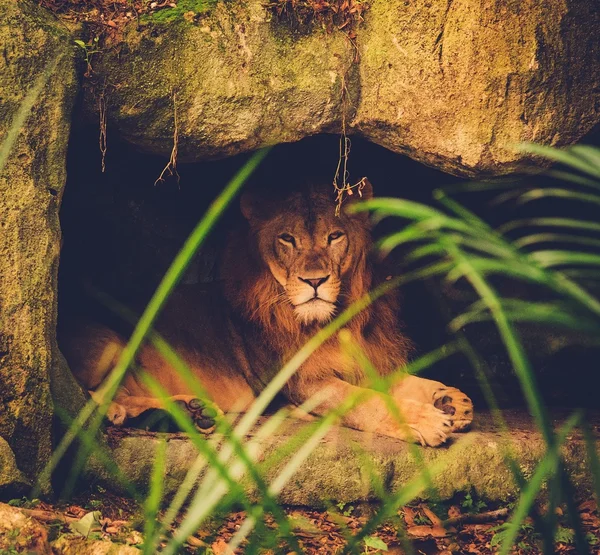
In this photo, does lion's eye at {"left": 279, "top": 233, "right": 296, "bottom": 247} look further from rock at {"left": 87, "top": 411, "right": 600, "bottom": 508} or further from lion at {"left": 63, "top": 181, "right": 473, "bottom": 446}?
rock at {"left": 87, "top": 411, "right": 600, "bottom": 508}

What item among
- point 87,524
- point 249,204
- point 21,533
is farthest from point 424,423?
point 21,533

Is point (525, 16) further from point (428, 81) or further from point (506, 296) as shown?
point (506, 296)

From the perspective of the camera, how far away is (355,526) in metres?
4.78

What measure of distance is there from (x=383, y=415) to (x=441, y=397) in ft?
1.35

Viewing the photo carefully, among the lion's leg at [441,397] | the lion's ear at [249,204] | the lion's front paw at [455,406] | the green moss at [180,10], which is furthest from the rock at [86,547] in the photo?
the lion's ear at [249,204]

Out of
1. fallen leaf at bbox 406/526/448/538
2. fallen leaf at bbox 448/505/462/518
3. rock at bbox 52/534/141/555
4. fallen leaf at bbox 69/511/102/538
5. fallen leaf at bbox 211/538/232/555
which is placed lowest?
fallen leaf at bbox 211/538/232/555

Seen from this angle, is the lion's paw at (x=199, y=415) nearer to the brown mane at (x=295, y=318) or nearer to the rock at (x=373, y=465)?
the rock at (x=373, y=465)

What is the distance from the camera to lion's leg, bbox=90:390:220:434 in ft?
16.5

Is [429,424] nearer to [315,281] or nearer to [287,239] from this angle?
[315,281]

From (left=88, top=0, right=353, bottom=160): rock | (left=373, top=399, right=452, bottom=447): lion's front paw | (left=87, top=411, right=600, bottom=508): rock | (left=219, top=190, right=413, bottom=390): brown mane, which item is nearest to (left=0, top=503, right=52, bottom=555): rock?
(left=87, top=411, right=600, bottom=508): rock

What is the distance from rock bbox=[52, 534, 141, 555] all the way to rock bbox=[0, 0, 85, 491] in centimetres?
66

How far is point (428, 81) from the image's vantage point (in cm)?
471

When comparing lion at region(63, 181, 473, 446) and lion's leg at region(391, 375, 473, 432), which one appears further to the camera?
lion at region(63, 181, 473, 446)

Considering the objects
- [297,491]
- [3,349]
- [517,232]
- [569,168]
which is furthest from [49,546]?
[517,232]
